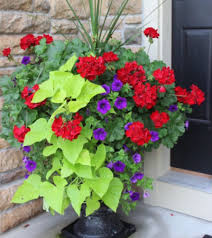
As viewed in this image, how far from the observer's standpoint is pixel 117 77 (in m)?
1.84

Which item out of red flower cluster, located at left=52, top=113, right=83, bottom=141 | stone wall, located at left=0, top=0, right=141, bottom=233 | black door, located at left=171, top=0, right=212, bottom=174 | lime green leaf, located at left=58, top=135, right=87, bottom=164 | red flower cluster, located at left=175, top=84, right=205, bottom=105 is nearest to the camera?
red flower cluster, located at left=52, top=113, right=83, bottom=141

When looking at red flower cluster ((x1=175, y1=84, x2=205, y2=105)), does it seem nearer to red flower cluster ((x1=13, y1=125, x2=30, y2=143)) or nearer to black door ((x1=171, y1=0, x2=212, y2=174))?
black door ((x1=171, y1=0, x2=212, y2=174))

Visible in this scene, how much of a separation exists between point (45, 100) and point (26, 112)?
0.46ft

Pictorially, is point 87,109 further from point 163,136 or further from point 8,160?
point 8,160

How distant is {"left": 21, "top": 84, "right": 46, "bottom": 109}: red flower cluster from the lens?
171 centimetres

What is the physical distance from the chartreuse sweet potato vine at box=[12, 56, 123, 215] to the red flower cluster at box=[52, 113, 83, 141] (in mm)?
63

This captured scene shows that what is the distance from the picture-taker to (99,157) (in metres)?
1.74

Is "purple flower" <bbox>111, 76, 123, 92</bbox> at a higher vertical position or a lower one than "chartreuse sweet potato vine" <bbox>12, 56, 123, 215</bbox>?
higher

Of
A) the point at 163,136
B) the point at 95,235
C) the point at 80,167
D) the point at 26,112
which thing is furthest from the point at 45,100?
the point at 95,235

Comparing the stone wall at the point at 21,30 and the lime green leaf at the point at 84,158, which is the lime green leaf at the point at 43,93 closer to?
the lime green leaf at the point at 84,158

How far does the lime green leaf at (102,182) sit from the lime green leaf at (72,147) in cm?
19

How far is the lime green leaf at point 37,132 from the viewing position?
1.68m

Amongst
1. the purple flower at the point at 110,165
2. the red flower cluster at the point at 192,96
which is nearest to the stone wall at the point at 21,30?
the red flower cluster at the point at 192,96

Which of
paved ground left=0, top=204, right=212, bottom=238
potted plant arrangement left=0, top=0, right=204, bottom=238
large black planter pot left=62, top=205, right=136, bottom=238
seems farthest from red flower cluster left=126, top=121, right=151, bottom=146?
paved ground left=0, top=204, right=212, bottom=238
